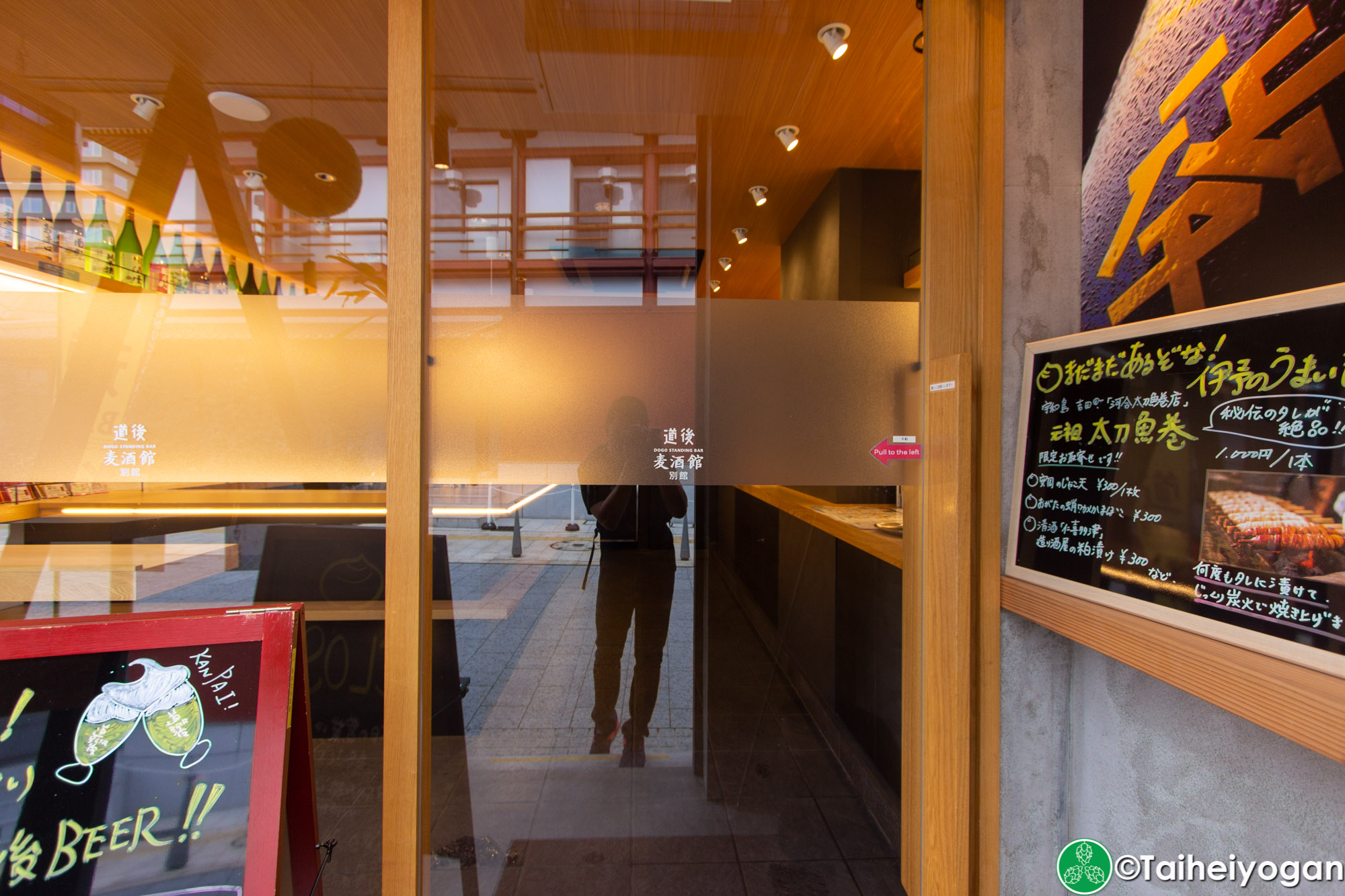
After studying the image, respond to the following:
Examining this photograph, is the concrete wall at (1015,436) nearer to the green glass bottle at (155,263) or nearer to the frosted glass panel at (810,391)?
the frosted glass panel at (810,391)

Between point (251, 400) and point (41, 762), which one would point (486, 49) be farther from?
point (41, 762)

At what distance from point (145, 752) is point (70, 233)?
147cm

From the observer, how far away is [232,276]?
1.41 meters

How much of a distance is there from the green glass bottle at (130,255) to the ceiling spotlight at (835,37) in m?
1.83

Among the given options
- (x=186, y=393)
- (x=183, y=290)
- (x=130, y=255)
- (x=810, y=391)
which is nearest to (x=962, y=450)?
(x=810, y=391)

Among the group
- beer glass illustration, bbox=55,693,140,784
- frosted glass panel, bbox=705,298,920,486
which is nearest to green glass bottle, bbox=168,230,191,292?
beer glass illustration, bbox=55,693,140,784

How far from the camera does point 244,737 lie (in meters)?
0.84

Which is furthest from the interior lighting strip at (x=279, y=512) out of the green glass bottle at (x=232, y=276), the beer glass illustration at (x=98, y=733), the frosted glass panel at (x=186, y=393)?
the green glass bottle at (x=232, y=276)

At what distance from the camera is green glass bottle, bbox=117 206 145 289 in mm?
1346

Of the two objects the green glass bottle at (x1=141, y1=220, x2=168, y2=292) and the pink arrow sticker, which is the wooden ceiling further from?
the pink arrow sticker

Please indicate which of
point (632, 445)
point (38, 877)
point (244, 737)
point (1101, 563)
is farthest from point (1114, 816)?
point (38, 877)

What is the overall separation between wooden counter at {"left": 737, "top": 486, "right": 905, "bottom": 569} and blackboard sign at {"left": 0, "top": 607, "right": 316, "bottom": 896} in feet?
3.30

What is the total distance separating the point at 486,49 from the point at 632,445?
1068mm

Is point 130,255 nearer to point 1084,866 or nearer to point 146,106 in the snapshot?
point 146,106
